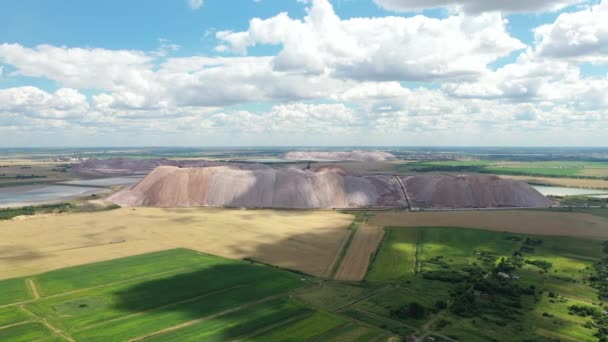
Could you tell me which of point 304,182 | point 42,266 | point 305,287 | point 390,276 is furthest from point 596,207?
point 42,266

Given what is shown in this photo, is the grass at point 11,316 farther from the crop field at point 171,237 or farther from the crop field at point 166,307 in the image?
the crop field at point 171,237

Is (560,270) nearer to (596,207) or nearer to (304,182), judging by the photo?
(596,207)

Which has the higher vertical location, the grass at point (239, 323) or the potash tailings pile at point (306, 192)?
the potash tailings pile at point (306, 192)

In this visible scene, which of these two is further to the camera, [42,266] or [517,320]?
[42,266]

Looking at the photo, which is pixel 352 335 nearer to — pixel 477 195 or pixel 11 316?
pixel 11 316

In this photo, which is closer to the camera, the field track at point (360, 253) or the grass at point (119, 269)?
the grass at point (119, 269)

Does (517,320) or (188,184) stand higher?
(188,184)

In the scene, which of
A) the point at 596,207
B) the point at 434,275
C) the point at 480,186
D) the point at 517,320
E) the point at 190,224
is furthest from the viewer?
the point at 480,186

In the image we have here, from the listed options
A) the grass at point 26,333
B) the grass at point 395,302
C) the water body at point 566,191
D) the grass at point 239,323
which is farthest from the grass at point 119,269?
the water body at point 566,191
